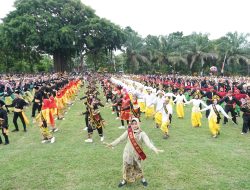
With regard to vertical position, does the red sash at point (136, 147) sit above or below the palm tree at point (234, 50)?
below

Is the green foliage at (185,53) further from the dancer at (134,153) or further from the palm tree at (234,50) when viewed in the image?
the dancer at (134,153)

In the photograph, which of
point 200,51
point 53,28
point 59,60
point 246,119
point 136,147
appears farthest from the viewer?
point 59,60

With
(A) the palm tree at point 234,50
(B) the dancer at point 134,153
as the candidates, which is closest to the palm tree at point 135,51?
(A) the palm tree at point 234,50

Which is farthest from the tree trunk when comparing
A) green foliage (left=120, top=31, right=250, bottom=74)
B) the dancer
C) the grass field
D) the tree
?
the dancer

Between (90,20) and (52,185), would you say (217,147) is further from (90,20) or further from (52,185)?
(90,20)

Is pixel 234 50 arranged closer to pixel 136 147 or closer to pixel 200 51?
pixel 200 51

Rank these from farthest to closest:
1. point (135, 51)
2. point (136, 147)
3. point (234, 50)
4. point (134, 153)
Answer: point (135, 51) → point (234, 50) → point (134, 153) → point (136, 147)

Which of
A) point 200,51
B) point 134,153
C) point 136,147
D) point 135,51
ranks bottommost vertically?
point 134,153

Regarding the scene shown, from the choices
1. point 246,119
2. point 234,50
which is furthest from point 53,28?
point 246,119

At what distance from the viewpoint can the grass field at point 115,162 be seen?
7.66 meters

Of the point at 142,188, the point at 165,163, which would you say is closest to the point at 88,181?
the point at 142,188

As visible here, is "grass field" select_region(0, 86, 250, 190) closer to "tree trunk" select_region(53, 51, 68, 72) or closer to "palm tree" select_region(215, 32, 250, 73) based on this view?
"palm tree" select_region(215, 32, 250, 73)

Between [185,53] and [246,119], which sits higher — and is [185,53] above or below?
above

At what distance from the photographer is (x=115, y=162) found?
30.1 ft
